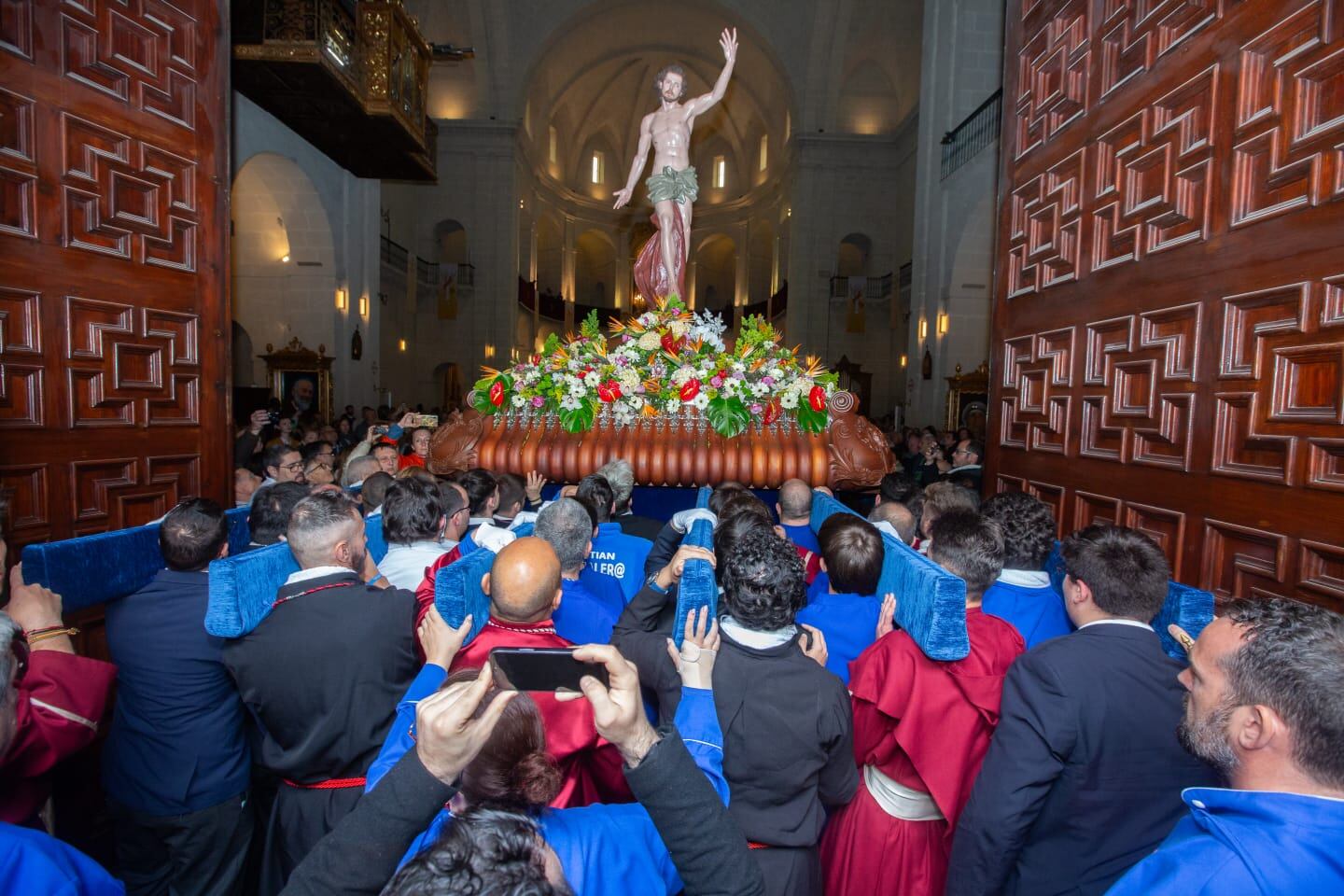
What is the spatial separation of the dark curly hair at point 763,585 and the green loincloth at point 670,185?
217 inches

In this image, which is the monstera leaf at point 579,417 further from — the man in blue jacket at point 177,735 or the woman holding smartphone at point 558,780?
the woman holding smartphone at point 558,780

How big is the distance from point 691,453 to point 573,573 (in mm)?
2291

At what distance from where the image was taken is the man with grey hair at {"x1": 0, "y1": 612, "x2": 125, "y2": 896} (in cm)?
104

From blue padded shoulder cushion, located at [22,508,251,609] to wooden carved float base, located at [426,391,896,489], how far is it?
92.6 inches

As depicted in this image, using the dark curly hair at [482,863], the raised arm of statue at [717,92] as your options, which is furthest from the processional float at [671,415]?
the dark curly hair at [482,863]

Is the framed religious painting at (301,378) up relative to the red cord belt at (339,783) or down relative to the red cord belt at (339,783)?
up

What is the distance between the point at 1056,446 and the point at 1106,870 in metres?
2.56

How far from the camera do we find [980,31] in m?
11.2

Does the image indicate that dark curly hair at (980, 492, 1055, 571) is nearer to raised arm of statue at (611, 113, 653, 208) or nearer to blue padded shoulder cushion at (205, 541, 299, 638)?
blue padded shoulder cushion at (205, 541, 299, 638)

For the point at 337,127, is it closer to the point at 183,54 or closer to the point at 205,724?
the point at 183,54

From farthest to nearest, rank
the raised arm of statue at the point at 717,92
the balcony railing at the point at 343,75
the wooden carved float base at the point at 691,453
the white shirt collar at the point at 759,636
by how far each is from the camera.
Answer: the balcony railing at the point at 343,75 → the raised arm of statue at the point at 717,92 → the wooden carved float base at the point at 691,453 → the white shirt collar at the point at 759,636

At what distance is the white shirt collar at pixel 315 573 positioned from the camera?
2068mm

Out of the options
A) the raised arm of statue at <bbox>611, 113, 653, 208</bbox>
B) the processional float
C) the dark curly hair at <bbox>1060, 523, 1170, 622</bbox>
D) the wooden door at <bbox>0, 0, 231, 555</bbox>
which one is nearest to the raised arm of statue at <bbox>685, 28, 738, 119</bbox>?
the raised arm of statue at <bbox>611, 113, 653, 208</bbox>

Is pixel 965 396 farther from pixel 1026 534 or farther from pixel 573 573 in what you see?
pixel 573 573
